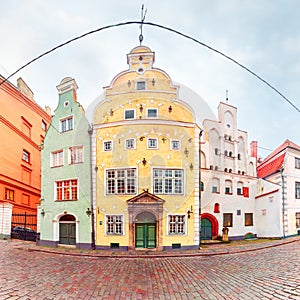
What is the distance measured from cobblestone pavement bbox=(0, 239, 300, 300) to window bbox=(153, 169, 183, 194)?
6.21ft

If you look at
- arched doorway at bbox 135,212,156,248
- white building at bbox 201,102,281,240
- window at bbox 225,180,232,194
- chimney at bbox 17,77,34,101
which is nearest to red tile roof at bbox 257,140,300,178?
white building at bbox 201,102,281,240

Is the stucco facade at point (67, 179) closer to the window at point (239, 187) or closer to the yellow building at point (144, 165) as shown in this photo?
the yellow building at point (144, 165)

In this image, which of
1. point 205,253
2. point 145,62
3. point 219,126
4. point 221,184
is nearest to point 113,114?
point 145,62

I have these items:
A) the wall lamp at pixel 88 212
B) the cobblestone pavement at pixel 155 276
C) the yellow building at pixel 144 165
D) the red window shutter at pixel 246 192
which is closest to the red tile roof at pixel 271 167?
the red window shutter at pixel 246 192

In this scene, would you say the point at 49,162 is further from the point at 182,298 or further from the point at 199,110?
the point at 182,298

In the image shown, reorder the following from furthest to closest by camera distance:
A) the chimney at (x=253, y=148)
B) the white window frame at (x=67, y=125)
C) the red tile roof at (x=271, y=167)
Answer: the white window frame at (x=67, y=125) → the red tile roof at (x=271, y=167) → the chimney at (x=253, y=148)

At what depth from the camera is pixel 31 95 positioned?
617cm

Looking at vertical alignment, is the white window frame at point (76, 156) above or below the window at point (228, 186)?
above

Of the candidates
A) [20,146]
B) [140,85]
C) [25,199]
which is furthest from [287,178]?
[25,199]

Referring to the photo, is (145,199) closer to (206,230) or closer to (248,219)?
(206,230)

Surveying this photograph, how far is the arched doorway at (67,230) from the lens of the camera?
7.67 m

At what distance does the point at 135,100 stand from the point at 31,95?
287 centimetres

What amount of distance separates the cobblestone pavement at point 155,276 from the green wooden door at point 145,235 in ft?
1.74

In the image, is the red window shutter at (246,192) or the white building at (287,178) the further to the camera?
the white building at (287,178)
